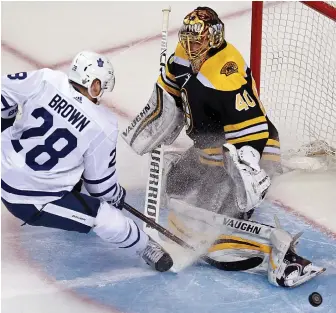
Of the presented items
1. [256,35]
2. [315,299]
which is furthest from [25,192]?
[256,35]

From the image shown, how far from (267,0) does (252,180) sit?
4.12 ft

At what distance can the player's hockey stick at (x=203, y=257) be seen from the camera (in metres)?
2.65

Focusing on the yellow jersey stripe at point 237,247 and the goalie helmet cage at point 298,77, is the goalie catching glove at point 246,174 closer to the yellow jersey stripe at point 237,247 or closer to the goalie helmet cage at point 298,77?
the yellow jersey stripe at point 237,247

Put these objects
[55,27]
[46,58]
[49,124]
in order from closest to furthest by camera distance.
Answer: [49,124] → [46,58] → [55,27]

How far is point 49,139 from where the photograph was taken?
7.73 ft

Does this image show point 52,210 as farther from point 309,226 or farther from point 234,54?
point 309,226

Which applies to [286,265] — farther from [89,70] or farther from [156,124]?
[89,70]

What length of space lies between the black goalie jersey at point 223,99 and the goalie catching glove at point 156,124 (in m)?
0.09

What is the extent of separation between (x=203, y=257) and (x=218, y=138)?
0.42m

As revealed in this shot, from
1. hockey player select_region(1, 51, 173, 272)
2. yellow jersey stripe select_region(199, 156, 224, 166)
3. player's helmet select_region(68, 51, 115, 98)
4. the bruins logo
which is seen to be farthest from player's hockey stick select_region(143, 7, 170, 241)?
player's helmet select_region(68, 51, 115, 98)

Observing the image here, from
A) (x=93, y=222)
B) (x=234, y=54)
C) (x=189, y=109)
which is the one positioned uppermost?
(x=234, y=54)

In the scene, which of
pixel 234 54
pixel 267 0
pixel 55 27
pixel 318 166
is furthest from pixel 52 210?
pixel 55 27

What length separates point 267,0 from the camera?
11.3 ft

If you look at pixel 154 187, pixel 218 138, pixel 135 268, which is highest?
pixel 218 138
